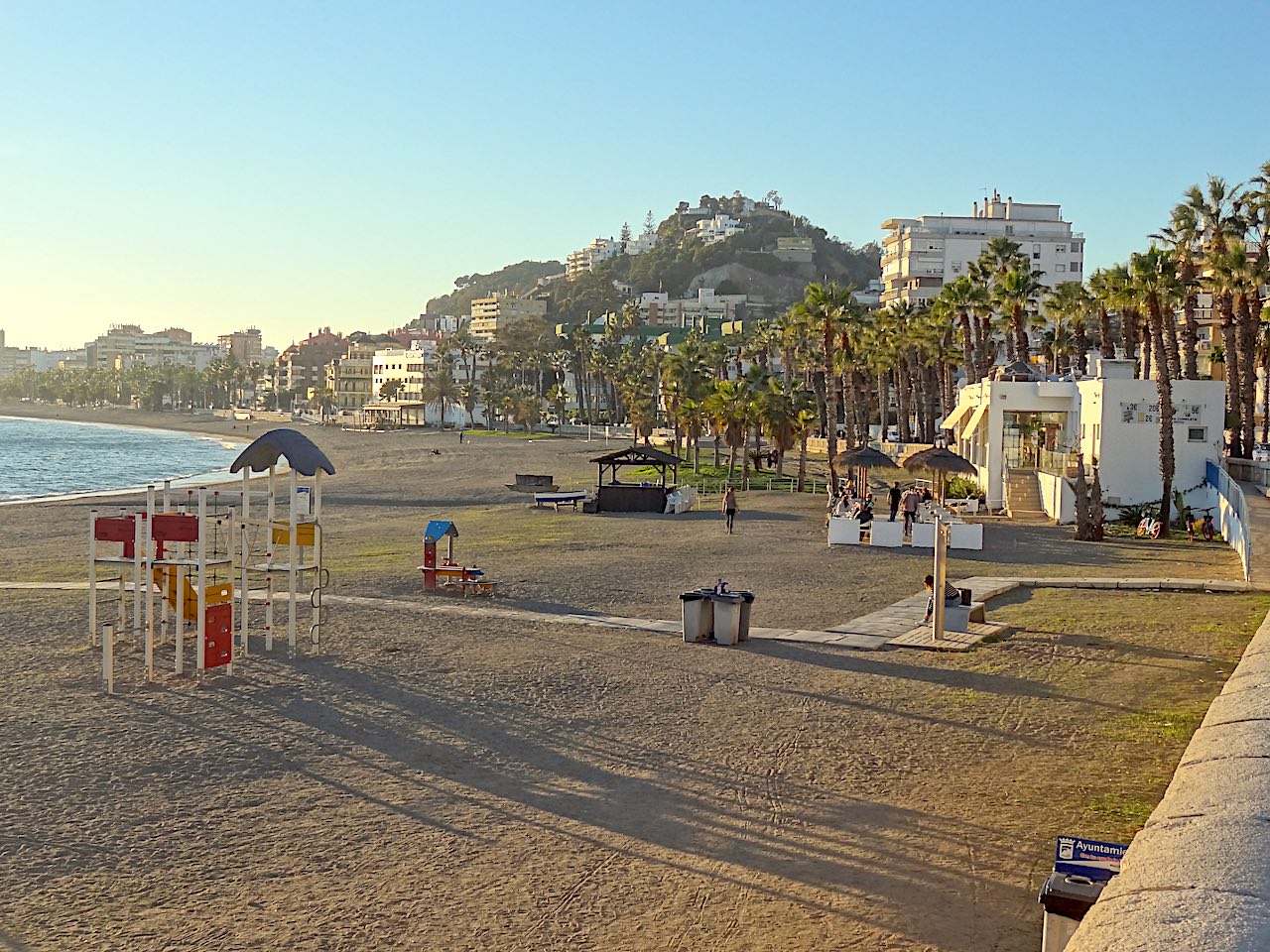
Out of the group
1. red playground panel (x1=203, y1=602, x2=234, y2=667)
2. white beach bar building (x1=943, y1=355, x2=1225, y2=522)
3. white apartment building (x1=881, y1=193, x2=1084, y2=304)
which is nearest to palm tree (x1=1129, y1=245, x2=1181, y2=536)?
white beach bar building (x1=943, y1=355, x2=1225, y2=522)

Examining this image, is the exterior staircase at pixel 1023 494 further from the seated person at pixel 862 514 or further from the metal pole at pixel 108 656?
the metal pole at pixel 108 656

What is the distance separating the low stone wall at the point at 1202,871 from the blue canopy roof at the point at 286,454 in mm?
11584

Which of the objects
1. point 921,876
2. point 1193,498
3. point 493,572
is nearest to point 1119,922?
point 921,876

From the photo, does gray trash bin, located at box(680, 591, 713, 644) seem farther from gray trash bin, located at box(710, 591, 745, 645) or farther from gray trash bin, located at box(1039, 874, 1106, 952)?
gray trash bin, located at box(1039, 874, 1106, 952)

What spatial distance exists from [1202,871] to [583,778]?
6.25 metres

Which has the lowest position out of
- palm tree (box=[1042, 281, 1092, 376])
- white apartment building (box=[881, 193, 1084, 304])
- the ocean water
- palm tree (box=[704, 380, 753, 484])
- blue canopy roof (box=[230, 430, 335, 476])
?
the ocean water

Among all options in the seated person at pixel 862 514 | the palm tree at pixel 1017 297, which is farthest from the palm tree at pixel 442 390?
the seated person at pixel 862 514

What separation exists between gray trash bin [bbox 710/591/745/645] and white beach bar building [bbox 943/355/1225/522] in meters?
21.4

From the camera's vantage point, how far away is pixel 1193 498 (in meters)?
34.8

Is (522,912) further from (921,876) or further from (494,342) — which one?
(494,342)

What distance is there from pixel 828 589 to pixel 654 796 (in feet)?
41.3

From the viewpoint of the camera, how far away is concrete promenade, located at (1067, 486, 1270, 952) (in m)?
4.11

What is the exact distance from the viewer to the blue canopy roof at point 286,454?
15.8m

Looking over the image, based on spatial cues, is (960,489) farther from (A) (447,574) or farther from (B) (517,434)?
(B) (517,434)
